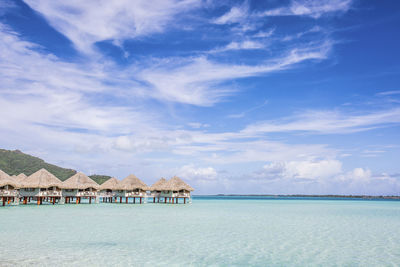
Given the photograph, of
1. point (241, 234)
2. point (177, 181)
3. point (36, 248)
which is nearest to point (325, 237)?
point (241, 234)

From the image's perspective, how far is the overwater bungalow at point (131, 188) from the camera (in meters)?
47.8

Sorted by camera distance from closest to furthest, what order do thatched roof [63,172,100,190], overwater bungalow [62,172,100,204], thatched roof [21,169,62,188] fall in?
thatched roof [21,169,62,188] → thatched roof [63,172,100,190] → overwater bungalow [62,172,100,204]

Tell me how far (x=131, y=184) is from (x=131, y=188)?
71cm

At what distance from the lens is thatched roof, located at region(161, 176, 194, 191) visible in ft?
158

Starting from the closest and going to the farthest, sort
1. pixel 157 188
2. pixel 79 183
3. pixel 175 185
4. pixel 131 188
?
pixel 79 183, pixel 131 188, pixel 175 185, pixel 157 188

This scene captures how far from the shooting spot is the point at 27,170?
10519 centimetres

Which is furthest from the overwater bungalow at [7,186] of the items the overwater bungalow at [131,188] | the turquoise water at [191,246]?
the turquoise water at [191,246]

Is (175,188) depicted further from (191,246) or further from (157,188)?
(191,246)

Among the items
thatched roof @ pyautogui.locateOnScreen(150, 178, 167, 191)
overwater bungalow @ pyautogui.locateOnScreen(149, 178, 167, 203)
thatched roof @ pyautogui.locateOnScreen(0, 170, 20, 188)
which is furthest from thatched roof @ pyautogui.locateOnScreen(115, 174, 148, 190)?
thatched roof @ pyautogui.locateOnScreen(0, 170, 20, 188)

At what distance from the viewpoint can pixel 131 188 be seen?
47.8 metres

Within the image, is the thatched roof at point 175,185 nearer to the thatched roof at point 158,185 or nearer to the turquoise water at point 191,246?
the thatched roof at point 158,185

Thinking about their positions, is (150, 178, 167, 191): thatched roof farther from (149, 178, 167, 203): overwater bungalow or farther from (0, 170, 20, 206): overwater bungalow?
(0, 170, 20, 206): overwater bungalow

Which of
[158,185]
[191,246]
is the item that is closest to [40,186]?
[158,185]

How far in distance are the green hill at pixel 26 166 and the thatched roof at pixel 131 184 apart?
54255 mm
